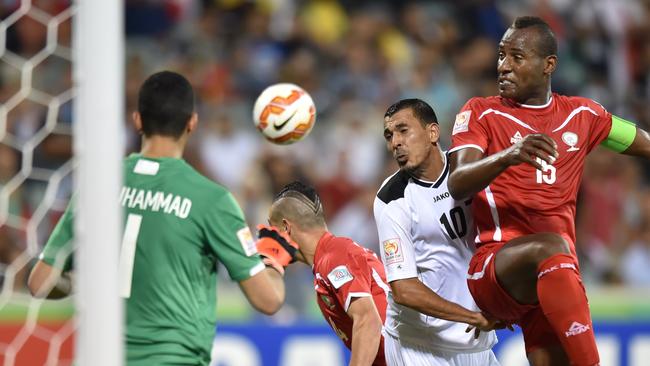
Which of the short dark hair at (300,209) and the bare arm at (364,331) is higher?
the short dark hair at (300,209)

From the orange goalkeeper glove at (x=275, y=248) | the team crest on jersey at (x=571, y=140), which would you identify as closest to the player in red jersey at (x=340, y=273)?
the orange goalkeeper glove at (x=275, y=248)

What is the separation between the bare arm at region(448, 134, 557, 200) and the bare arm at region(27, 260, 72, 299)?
5.36 feet

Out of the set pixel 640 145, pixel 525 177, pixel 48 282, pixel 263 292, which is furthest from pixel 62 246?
pixel 640 145

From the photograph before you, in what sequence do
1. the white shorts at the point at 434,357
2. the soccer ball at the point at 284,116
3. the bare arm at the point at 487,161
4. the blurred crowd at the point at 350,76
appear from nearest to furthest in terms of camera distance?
the bare arm at the point at 487,161, the white shorts at the point at 434,357, the soccer ball at the point at 284,116, the blurred crowd at the point at 350,76

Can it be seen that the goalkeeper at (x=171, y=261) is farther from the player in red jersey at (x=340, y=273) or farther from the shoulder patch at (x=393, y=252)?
the shoulder patch at (x=393, y=252)

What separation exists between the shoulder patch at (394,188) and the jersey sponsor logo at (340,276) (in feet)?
1.36

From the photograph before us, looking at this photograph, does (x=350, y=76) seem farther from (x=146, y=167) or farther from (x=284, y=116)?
(x=146, y=167)

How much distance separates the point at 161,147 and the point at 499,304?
63.3 inches

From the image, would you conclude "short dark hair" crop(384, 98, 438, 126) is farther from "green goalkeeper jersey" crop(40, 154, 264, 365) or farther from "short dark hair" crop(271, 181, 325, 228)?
"green goalkeeper jersey" crop(40, 154, 264, 365)

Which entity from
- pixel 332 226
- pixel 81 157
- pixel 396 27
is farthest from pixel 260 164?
pixel 81 157

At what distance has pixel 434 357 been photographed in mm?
5148

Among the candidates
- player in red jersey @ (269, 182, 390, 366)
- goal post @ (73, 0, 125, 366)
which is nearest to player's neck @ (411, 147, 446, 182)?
player in red jersey @ (269, 182, 390, 366)

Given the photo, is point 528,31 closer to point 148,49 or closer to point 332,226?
point 332,226

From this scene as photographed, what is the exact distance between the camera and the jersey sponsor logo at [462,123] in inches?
178
